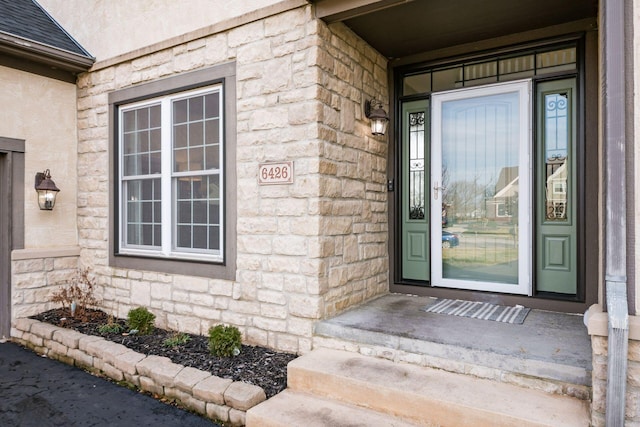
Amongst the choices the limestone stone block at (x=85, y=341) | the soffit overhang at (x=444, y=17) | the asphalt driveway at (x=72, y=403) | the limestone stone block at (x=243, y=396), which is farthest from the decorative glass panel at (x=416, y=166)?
the limestone stone block at (x=85, y=341)

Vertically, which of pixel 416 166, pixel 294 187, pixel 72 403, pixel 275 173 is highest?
pixel 416 166

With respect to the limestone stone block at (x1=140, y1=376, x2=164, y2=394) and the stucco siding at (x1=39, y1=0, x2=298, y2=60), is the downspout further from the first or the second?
the limestone stone block at (x1=140, y1=376, x2=164, y2=394)

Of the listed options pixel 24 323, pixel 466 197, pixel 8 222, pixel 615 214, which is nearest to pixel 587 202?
pixel 466 197

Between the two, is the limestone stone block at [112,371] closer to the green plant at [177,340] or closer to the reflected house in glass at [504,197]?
the green plant at [177,340]

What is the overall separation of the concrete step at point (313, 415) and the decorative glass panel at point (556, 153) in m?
2.50

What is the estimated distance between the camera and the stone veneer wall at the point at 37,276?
15.5ft

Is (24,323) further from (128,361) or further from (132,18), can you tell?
(132,18)

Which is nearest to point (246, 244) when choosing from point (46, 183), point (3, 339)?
point (46, 183)

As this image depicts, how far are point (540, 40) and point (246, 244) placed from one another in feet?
10.9

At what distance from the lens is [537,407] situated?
234 cm

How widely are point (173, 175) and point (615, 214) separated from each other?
3863 millimetres

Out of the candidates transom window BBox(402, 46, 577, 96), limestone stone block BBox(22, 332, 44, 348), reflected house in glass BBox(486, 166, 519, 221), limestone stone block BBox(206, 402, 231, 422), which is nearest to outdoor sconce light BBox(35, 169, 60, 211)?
limestone stone block BBox(22, 332, 44, 348)

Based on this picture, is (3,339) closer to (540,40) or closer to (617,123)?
(617,123)

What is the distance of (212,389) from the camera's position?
2932mm
